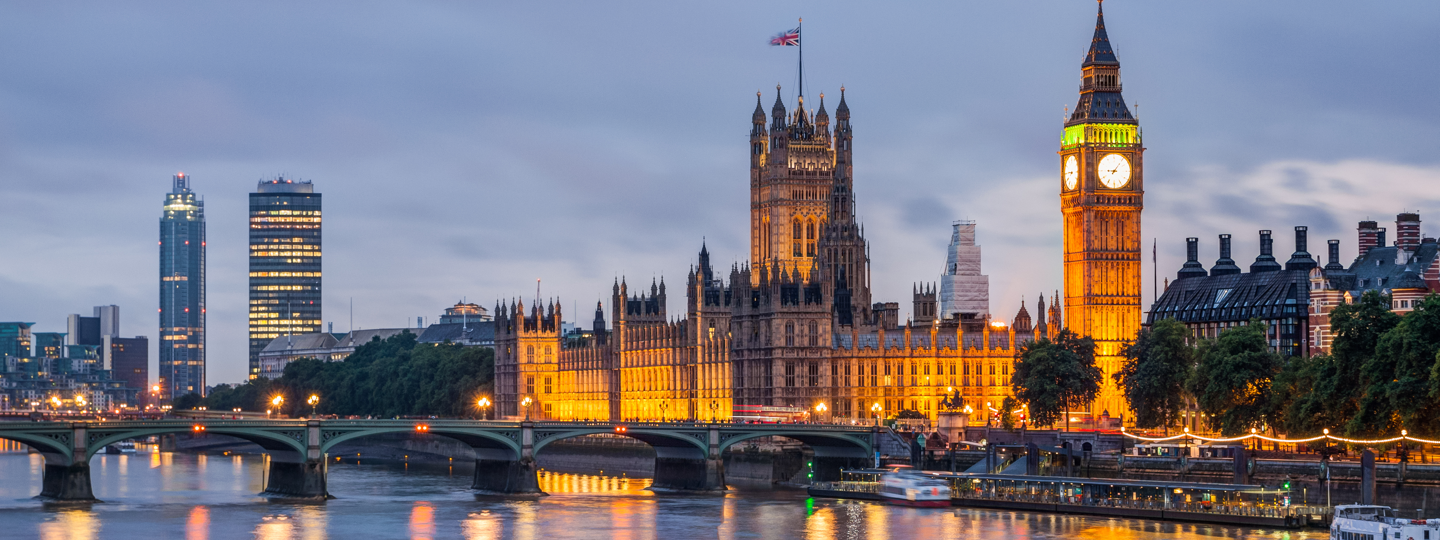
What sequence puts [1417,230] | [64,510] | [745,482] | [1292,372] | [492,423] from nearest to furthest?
[64,510] < [1292,372] < [492,423] < [745,482] < [1417,230]

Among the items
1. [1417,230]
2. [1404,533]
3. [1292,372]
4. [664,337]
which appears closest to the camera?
[1404,533]

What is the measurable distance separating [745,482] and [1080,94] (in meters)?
42.5

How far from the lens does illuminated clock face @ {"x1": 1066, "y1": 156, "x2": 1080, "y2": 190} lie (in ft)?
542

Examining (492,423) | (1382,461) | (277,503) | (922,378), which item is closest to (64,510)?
(277,503)

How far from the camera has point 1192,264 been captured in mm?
189250

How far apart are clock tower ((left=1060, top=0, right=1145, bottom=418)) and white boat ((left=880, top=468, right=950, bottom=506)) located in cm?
4442

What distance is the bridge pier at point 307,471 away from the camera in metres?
123

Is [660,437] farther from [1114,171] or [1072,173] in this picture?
[1114,171]

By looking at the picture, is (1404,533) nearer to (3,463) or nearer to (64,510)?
(64,510)

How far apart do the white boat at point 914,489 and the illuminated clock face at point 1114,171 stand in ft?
153

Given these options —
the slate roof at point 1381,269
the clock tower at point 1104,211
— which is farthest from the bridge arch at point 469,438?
the slate roof at point 1381,269

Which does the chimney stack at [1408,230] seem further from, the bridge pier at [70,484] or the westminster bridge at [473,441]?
the bridge pier at [70,484]

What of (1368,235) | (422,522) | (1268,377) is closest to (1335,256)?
(1368,235)

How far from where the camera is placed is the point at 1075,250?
166 meters
